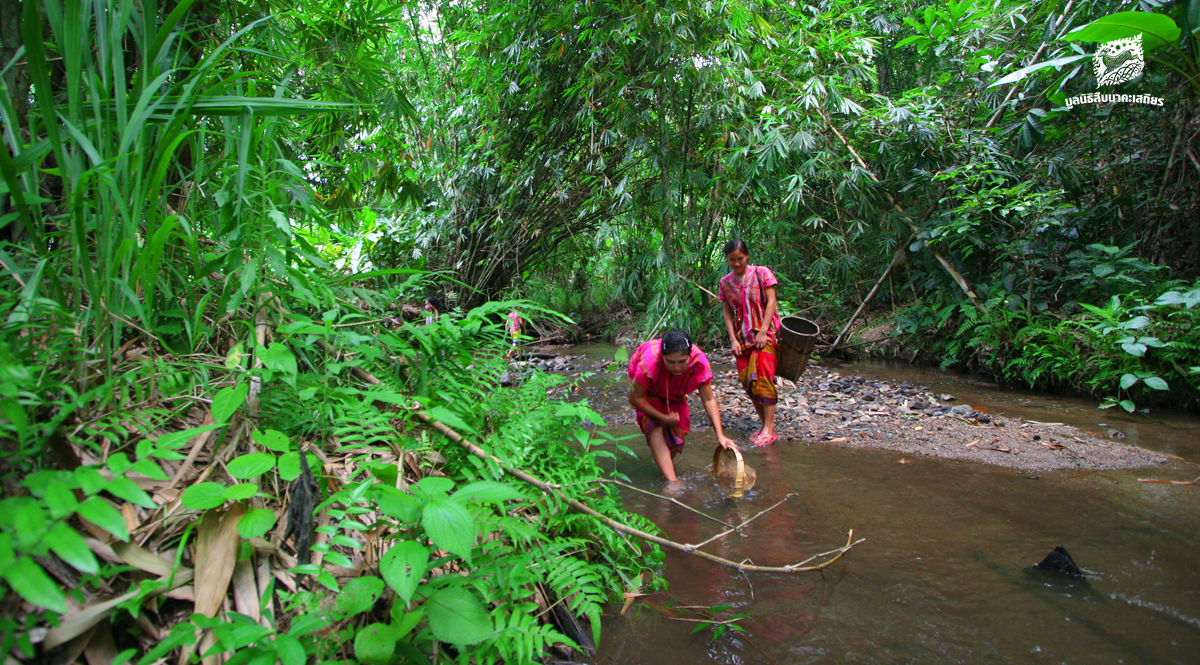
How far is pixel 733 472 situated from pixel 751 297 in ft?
4.82

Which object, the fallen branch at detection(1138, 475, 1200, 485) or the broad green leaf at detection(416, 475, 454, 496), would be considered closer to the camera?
the broad green leaf at detection(416, 475, 454, 496)

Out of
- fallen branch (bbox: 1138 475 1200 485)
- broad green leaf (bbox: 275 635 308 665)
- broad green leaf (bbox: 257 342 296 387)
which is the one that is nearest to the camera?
broad green leaf (bbox: 275 635 308 665)

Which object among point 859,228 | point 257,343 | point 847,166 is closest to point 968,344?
point 859,228

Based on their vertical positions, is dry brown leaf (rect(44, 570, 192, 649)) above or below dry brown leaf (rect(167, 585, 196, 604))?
above

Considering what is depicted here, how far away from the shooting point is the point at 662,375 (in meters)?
3.29

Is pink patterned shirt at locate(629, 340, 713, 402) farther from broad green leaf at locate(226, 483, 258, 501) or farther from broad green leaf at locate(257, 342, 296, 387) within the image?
broad green leaf at locate(226, 483, 258, 501)

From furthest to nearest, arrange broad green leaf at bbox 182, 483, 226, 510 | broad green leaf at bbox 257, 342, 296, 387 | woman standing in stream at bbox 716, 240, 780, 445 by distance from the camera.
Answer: woman standing in stream at bbox 716, 240, 780, 445
broad green leaf at bbox 257, 342, 296, 387
broad green leaf at bbox 182, 483, 226, 510

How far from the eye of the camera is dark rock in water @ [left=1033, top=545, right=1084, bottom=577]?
2025 mm

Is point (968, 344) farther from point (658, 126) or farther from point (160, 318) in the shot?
point (160, 318)

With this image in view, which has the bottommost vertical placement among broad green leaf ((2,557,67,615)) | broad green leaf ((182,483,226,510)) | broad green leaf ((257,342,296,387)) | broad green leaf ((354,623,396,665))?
broad green leaf ((354,623,396,665))

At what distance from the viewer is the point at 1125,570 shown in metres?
2.05

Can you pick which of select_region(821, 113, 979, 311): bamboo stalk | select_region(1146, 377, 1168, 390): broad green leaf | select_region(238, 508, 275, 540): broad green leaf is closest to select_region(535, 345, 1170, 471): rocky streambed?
select_region(1146, 377, 1168, 390): broad green leaf

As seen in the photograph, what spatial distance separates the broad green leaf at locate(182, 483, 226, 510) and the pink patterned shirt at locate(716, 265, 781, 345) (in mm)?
3610

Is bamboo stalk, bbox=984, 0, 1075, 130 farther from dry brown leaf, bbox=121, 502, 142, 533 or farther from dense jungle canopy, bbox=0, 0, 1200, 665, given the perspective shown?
dry brown leaf, bbox=121, 502, 142, 533
